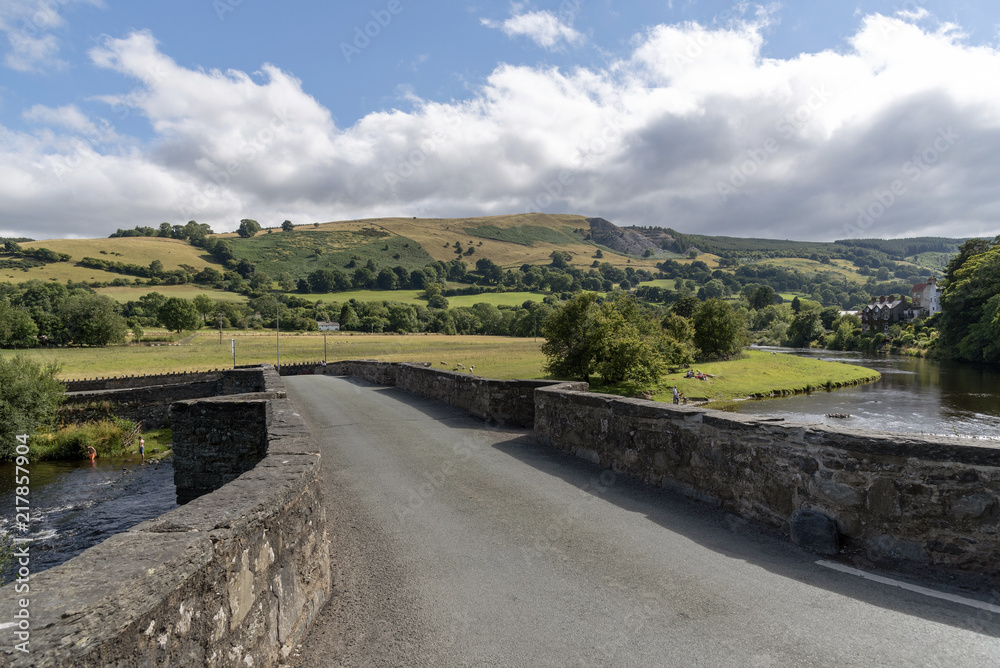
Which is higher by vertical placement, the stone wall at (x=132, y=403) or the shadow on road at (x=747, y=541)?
the shadow on road at (x=747, y=541)

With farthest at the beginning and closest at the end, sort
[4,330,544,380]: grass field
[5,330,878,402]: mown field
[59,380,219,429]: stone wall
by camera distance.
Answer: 1. [4,330,544,380]: grass field
2. [5,330,878,402]: mown field
3. [59,380,219,429]: stone wall

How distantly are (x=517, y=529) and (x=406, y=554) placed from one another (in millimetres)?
1245

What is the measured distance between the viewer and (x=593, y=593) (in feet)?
13.9

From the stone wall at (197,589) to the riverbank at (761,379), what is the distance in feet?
104

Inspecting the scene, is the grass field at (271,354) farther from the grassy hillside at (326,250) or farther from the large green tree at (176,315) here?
the grassy hillside at (326,250)

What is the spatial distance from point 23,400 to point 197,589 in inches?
1121

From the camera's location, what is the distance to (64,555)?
43.6ft

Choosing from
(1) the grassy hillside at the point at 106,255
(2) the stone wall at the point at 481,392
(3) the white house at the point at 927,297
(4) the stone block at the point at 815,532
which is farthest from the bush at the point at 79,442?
(3) the white house at the point at 927,297

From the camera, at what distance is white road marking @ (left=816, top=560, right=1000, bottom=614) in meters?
3.95

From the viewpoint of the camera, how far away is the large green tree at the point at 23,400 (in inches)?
891

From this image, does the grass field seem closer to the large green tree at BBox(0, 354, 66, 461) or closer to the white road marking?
the large green tree at BBox(0, 354, 66, 461)

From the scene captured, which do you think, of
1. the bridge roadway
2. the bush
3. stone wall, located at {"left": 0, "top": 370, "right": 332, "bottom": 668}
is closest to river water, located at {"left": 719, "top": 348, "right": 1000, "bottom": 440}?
the bridge roadway

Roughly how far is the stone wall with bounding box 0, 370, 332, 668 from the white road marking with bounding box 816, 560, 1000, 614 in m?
4.53

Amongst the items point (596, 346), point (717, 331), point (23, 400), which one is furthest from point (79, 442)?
point (717, 331)
